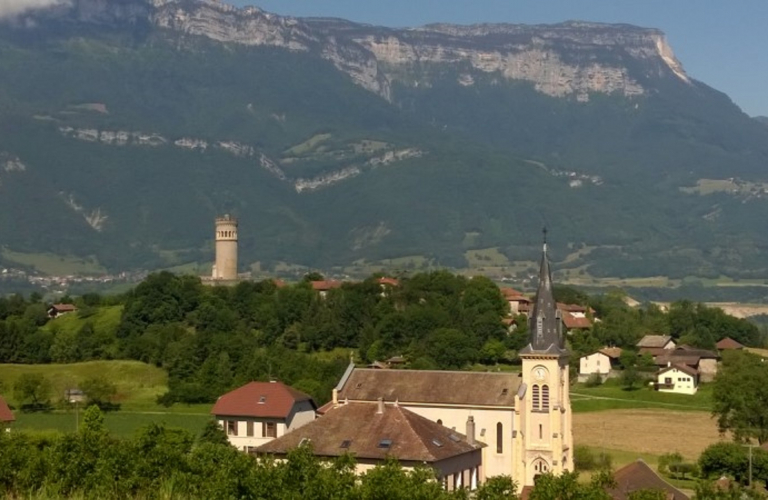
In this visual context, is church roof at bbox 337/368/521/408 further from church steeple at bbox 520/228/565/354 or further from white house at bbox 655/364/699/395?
white house at bbox 655/364/699/395

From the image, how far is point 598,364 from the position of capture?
112 meters

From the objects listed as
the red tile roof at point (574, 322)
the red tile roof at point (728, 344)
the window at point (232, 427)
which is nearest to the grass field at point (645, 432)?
the window at point (232, 427)

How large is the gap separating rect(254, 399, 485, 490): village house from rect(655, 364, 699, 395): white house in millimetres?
45886

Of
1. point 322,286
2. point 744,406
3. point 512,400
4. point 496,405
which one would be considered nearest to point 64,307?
point 322,286

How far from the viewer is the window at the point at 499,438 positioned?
2557 inches

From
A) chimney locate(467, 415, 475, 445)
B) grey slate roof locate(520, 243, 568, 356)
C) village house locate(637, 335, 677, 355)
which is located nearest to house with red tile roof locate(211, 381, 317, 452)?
chimney locate(467, 415, 475, 445)

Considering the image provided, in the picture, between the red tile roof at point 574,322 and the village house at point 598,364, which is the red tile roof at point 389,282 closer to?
the red tile roof at point 574,322

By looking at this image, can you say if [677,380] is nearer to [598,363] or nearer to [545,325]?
[598,363]

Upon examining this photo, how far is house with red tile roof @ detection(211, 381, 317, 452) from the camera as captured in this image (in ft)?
239

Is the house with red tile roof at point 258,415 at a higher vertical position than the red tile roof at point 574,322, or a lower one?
lower

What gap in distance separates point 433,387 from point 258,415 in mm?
10290

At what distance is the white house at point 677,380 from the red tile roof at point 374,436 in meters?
46.6

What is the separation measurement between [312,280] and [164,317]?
27.3m

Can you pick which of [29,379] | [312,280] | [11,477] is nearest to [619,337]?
[312,280]
